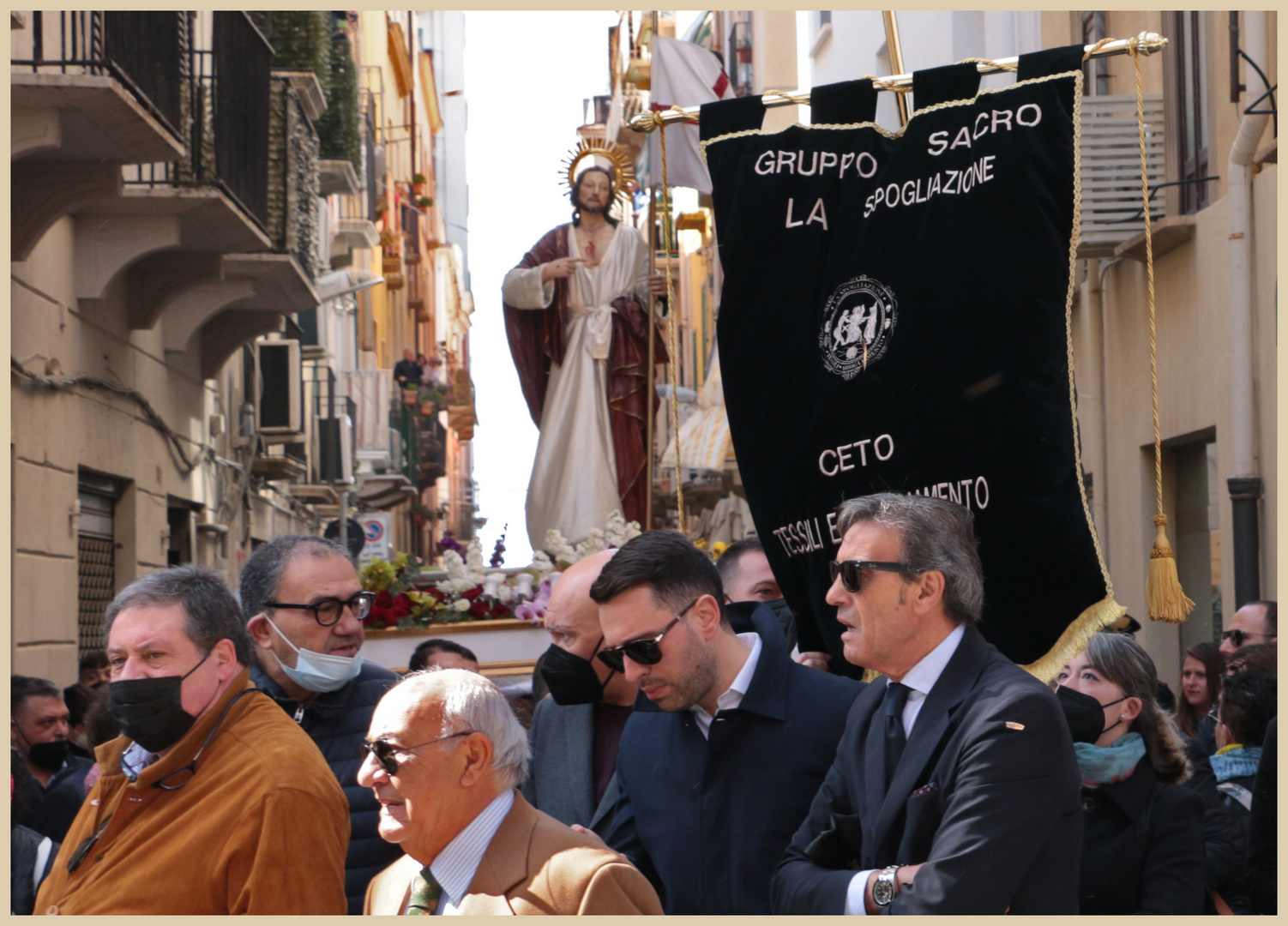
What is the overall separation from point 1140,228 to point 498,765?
904 cm

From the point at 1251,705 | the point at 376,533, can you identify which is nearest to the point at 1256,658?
the point at 1251,705

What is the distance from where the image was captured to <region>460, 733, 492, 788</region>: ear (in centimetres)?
297

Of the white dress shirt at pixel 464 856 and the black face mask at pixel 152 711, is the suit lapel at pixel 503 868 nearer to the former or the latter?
the white dress shirt at pixel 464 856

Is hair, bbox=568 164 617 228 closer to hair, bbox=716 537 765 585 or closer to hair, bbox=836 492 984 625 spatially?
hair, bbox=716 537 765 585

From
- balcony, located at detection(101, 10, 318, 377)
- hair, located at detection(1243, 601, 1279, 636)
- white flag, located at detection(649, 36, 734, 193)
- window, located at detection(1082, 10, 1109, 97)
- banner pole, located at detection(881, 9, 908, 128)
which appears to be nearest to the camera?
banner pole, located at detection(881, 9, 908, 128)

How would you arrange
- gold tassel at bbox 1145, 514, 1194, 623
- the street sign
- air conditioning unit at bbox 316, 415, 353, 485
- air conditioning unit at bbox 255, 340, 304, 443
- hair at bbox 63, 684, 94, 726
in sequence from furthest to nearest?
the street sign → air conditioning unit at bbox 316, 415, 353, 485 → air conditioning unit at bbox 255, 340, 304, 443 → hair at bbox 63, 684, 94, 726 → gold tassel at bbox 1145, 514, 1194, 623

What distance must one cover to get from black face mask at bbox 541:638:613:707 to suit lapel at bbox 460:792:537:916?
1.33 m

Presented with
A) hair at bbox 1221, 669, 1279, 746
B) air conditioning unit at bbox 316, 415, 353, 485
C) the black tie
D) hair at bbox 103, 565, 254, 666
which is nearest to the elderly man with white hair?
the black tie

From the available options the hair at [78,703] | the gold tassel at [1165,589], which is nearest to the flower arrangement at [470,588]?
the hair at [78,703]

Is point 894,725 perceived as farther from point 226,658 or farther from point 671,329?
point 671,329

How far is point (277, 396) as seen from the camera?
659 inches

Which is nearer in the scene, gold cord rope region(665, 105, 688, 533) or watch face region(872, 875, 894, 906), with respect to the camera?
watch face region(872, 875, 894, 906)

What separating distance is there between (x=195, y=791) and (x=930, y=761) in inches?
60.2

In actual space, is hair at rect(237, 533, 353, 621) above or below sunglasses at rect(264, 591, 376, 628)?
above
